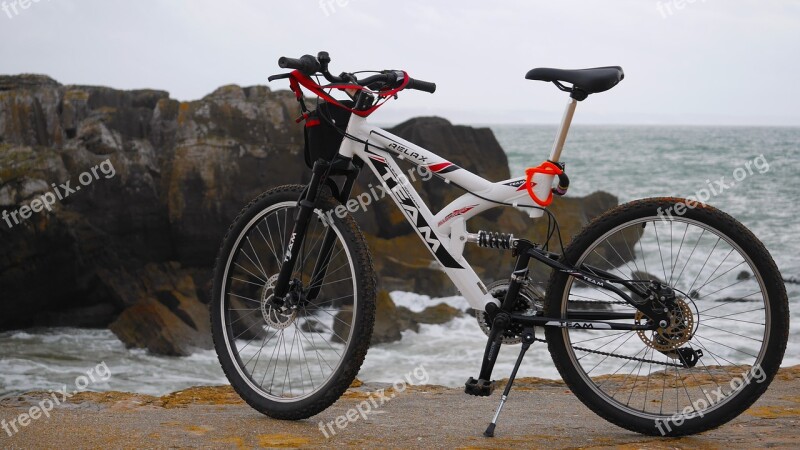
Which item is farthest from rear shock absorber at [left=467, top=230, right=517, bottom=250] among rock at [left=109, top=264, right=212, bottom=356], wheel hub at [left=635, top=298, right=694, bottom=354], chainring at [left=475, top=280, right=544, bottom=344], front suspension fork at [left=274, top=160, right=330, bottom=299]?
rock at [left=109, top=264, right=212, bottom=356]

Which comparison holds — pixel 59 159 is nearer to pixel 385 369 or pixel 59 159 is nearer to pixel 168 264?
pixel 168 264

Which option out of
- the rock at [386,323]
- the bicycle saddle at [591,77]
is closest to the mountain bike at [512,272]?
the bicycle saddle at [591,77]

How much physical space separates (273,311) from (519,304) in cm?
134

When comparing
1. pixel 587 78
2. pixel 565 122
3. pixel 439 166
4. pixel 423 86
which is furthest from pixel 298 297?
pixel 587 78

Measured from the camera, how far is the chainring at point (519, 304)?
12.5 feet

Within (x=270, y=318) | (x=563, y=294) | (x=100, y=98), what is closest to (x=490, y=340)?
(x=563, y=294)

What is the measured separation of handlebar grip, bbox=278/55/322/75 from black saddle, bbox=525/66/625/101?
1129 millimetres

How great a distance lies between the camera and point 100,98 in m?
22.2

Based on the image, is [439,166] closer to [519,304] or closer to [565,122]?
[565,122]

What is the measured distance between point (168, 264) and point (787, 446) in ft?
44.5

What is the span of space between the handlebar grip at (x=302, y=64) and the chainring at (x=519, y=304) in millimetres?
1383

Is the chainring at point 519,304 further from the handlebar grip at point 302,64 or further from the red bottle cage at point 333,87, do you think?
the handlebar grip at point 302,64

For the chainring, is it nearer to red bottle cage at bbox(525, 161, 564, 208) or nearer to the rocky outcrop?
red bottle cage at bbox(525, 161, 564, 208)

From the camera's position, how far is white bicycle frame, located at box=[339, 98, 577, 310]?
3.78 meters
